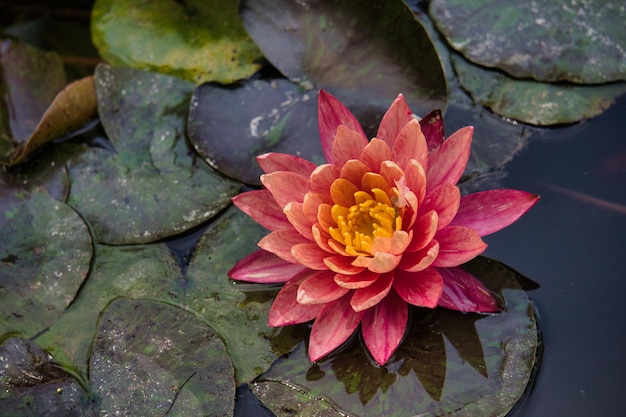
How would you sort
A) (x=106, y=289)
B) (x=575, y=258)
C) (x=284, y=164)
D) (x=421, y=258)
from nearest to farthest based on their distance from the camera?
(x=421, y=258), (x=284, y=164), (x=575, y=258), (x=106, y=289)

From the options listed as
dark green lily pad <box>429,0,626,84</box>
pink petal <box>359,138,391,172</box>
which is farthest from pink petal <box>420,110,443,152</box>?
dark green lily pad <box>429,0,626,84</box>

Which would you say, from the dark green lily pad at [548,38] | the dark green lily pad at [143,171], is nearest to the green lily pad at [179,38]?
the dark green lily pad at [143,171]

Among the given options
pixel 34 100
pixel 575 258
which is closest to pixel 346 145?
pixel 575 258

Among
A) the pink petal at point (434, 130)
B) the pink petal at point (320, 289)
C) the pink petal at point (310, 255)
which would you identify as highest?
the pink petal at point (434, 130)

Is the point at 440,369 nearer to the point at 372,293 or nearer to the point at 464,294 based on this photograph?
the point at 464,294

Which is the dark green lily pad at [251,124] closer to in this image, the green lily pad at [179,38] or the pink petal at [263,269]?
the green lily pad at [179,38]

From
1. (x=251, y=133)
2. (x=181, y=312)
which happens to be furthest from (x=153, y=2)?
(x=181, y=312)
